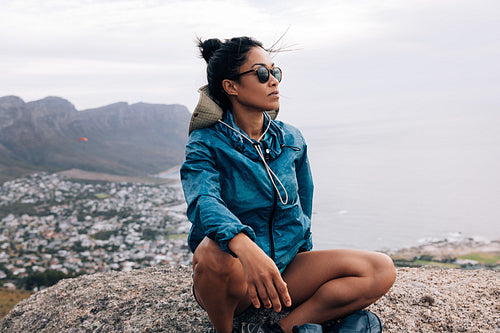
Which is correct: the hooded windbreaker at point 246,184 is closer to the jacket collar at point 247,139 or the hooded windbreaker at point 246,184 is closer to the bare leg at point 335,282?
the jacket collar at point 247,139

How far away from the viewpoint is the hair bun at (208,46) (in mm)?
2469

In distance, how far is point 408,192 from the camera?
154 feet

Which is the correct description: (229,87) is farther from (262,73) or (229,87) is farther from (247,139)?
(247,139)

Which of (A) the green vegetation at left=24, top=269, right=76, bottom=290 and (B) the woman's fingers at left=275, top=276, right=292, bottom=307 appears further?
(A) the green vegetation at left=24, top=269, right=76, bottom=290

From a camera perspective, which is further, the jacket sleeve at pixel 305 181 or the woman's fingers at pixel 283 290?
the jacket sleeve at pixel 305 181

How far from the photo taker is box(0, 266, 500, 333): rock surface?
10.0 ft

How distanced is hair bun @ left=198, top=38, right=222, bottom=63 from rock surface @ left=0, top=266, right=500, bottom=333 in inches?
75.8

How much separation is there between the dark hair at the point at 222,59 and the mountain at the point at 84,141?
7718 cm

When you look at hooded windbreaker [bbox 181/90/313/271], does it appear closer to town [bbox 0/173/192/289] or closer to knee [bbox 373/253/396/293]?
knee [bbox 373/253/396/293]

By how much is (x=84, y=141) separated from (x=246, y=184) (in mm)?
108574

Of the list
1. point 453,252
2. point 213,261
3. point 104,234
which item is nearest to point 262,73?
point 213,261

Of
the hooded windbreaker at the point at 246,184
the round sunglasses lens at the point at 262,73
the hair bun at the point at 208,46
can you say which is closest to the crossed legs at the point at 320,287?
the hooded windbreaker at the point at 246,184

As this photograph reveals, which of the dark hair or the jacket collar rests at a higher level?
the dark hair

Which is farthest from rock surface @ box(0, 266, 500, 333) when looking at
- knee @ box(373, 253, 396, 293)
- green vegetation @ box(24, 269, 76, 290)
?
green vegetation @ box(24, 269, 76, 290)
